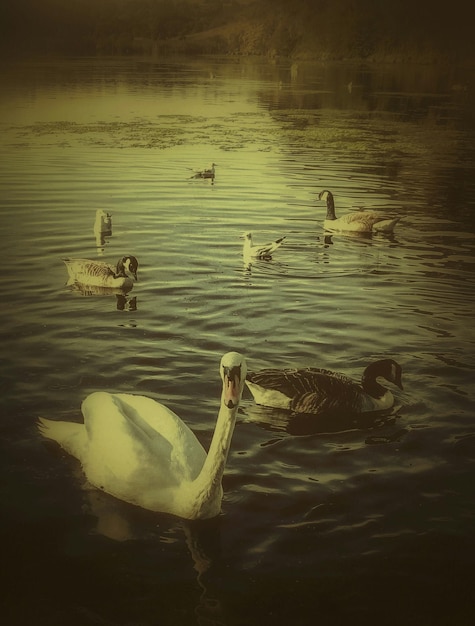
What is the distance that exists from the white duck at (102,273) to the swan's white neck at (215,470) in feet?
27.0

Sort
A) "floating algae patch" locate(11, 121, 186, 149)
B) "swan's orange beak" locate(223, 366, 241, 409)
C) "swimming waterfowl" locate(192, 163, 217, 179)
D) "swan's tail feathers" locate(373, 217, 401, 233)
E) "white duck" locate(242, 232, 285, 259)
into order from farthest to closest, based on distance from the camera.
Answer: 1. "floating algae patch" locate(11, 121, 186, 149)
2. "swimming waterfowl" locate(192, 163, 217, 179)
3. "swan's tail feathers" locate(373, 217, 401, 233)
4. "white duck" locate(242, 232, 285, 259)
5. "swan's orange beak" locate(223, 366, 241, 409)

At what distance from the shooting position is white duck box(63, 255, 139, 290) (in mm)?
15016

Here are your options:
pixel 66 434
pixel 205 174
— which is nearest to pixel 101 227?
pixel 205 174

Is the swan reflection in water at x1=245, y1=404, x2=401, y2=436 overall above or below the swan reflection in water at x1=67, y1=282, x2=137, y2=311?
below

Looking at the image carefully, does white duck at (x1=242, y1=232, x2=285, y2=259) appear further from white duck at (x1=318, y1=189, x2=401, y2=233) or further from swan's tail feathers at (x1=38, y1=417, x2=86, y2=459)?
swan's tail feathers at (x1=38, y1=417, x2=86, y2=459)

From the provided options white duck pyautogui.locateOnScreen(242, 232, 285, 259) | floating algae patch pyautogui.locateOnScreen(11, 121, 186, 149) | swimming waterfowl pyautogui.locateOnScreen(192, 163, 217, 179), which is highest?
floating algae patch pyautogui.locateOnScreen(11, 121, 186, 149)

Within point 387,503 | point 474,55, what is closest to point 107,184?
point 387,503

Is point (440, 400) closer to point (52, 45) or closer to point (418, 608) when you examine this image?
point (418, 608)

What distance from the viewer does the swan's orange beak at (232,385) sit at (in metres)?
6.90

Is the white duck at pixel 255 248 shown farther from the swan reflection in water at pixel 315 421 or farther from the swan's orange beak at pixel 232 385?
the swan's orange beak at pixel 232 385

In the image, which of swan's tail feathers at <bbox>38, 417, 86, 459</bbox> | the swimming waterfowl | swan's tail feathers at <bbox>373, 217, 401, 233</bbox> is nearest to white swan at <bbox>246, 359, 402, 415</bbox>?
swan's tail feathers at <bbox>38, 417, 86, 459</bbox>

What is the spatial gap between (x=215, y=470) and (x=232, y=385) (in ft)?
2.89

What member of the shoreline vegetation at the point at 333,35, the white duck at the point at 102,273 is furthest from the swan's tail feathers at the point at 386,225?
the shoreline vegetation at the point at 333,35

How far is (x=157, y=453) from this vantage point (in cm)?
759
